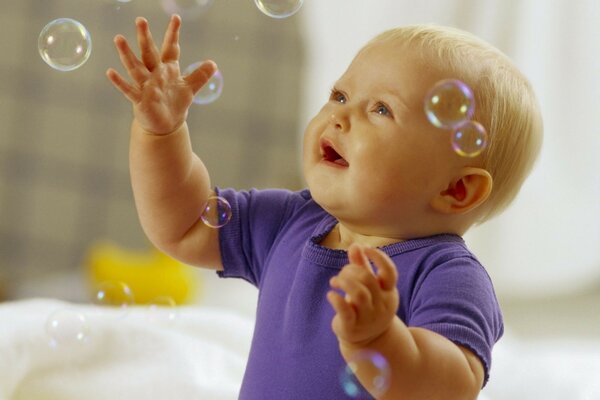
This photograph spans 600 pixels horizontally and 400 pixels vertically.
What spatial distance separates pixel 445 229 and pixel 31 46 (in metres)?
1.57

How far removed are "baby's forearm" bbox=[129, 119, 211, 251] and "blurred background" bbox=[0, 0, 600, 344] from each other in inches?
35.9

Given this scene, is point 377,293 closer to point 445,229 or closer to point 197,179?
point 445,229

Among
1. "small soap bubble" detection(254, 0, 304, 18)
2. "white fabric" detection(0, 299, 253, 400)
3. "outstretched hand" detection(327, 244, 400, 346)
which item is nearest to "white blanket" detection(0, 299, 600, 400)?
"white fabric" detection(0, 299, 253, 400)

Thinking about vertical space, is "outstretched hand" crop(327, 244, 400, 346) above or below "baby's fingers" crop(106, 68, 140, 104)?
below

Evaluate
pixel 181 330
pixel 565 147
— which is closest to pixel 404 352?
pixel 181 330

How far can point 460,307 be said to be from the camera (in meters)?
0.87

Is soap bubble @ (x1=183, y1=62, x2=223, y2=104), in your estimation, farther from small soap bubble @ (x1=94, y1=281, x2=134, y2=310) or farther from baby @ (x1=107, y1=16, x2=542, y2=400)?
small soap bubble @ (x1=94, y1=281, x2=134, y2=310)

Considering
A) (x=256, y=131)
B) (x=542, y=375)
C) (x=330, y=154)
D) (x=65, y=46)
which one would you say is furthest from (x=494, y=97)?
(x=256, y=131)

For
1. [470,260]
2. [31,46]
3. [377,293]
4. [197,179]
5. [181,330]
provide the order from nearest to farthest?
1. [377,293]
2. [470,260]
3. [197,179]
4. [181,330]
5. [31,46]

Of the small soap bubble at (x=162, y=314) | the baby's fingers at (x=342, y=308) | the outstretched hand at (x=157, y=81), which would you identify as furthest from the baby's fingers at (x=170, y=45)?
the small soap bubble at (x=162, y=314)

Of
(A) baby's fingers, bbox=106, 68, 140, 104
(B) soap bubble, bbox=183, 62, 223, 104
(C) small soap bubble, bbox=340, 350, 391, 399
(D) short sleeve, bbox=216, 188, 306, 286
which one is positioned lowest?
(D) short sleeve, bbox=216, 188, 306, 286

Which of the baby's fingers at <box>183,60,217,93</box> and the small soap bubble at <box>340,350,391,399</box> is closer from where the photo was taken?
the small soap bubble at <box>340,350,391,399</box>

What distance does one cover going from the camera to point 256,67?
2395 millimetres

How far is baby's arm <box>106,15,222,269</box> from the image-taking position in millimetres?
A: 1001
